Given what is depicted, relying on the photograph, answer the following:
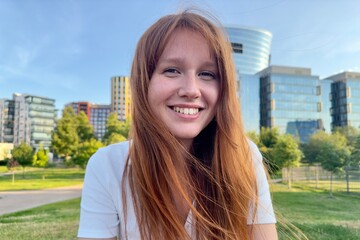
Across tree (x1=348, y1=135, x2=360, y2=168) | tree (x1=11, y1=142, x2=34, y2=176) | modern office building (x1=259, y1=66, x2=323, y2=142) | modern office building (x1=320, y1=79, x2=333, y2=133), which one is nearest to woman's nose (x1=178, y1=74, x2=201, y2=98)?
tree (x1=348, y1=135, x2=360, y2=168)

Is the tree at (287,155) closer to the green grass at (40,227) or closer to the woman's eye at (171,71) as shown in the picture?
the green grass at (40,227)

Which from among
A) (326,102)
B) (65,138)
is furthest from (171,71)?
(326,102)

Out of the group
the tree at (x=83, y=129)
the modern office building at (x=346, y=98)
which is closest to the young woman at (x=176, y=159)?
the tree at (x=83, y=129)

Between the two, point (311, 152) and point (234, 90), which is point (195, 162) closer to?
point (234, 90)

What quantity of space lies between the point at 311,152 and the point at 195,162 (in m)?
26.5

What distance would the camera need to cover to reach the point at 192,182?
94 cm

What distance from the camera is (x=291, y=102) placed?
4838 centimetres

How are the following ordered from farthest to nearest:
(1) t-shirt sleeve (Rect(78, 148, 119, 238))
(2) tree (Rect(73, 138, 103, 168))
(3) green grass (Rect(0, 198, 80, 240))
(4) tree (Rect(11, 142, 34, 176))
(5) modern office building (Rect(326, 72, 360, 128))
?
(5) modern office building (Rect(326, 72, 360, 128))
(4) tree (Rect(11, 142, 34, 176))
(2) tree (Rect(73, 138, 103, 168))
(3) green grass (Rect(0, 198, 80, 240))
(1) t-shirt sleeve (Rect(78, 148, 119, 238))

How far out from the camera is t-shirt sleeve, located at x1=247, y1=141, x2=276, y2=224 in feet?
3.00

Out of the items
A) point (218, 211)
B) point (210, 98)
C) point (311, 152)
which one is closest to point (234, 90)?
point (210, 98)

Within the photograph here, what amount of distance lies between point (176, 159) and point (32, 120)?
228 feet

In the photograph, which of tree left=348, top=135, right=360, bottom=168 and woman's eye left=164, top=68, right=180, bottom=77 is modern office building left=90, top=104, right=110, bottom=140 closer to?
tree left=348, top=135, right=360, bottom=168

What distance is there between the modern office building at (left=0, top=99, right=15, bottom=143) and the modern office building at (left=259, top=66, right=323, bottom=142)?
51.1m

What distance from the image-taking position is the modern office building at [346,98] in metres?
46.7
